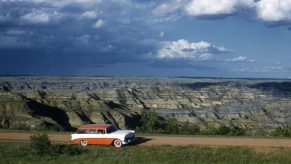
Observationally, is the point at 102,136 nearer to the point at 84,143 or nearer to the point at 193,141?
the point at 84,143

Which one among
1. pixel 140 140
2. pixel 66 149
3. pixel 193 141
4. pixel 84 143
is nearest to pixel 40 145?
pixel 66 149

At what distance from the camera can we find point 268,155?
30531 millimetres

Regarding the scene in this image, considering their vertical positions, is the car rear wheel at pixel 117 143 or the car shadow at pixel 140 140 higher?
the car rear wheel at pixel 117 143

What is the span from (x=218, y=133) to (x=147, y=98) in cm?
15059

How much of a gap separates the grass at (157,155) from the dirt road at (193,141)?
6.26ft

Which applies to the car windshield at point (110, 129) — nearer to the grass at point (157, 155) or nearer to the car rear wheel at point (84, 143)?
the grass at point (157, 155)

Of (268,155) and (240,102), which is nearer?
(268,155)

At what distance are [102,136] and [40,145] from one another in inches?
146

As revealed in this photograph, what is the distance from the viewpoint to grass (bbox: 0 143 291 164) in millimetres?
29781

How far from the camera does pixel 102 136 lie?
3262cm


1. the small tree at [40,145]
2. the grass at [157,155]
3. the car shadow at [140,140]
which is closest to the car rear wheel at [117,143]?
the grass at [157,155]

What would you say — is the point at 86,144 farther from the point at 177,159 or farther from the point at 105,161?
the point at 177,159

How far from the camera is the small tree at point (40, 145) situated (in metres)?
32.0

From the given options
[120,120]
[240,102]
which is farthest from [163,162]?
[240,102]
